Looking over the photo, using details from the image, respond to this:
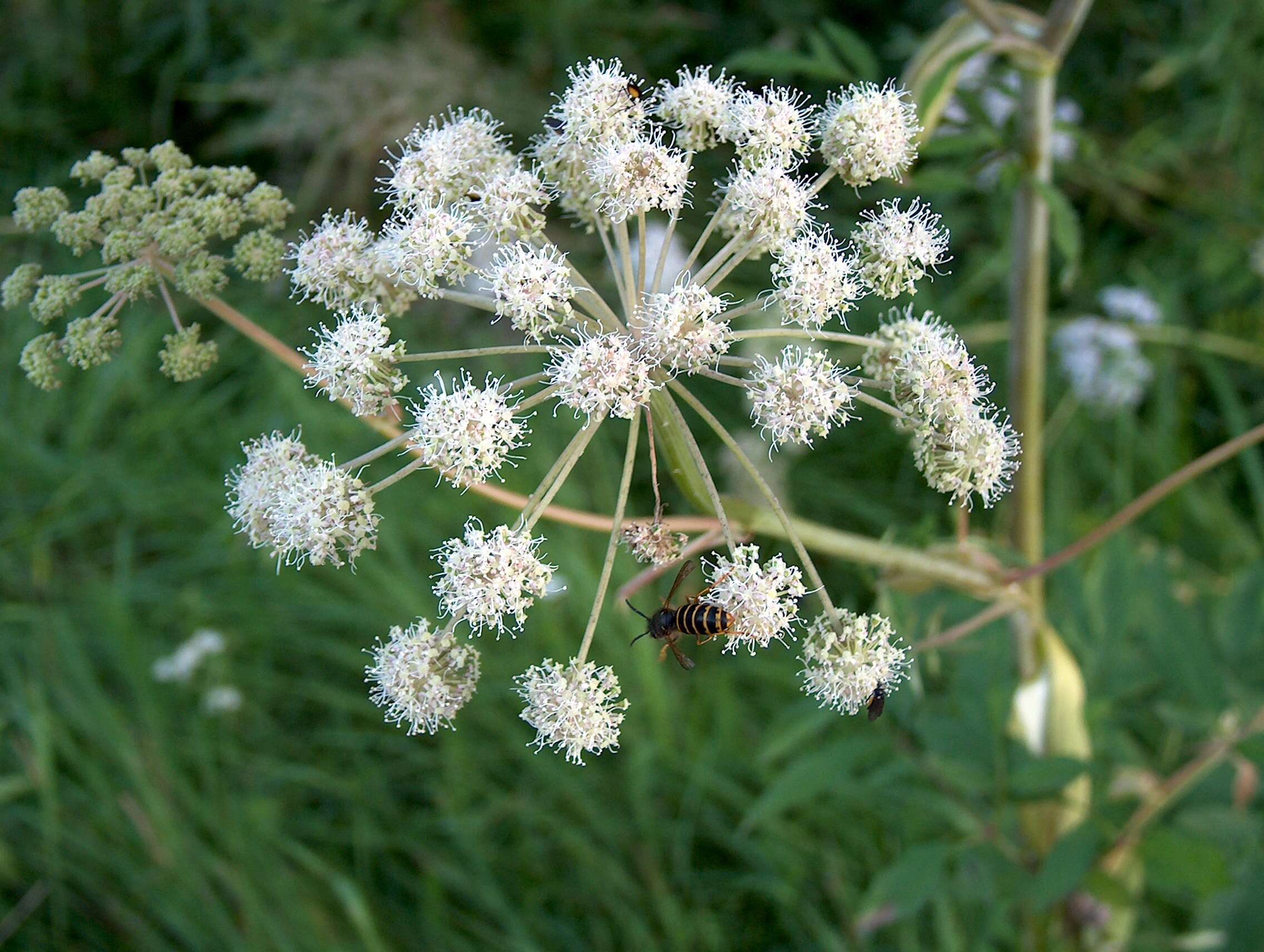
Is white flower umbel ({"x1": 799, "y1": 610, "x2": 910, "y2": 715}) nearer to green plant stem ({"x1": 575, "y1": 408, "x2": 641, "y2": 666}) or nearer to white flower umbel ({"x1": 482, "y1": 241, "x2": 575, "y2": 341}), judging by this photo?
green plant stem ({"x1": 575, "y1": 408, "x2": 641, "y2": 666})

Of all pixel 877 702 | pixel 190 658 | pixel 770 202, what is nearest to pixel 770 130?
pixel 770 202

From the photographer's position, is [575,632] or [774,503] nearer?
[774,503]

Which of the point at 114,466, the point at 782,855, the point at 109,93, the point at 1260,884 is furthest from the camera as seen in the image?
the point at 109,93

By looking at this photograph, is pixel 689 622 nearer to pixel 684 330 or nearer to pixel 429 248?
pixel 684 330

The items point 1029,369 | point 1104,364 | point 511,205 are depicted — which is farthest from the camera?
point 1104,364

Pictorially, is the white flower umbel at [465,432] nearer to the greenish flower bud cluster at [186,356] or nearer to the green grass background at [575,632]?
the greenish flower bud cluster at [186,356]

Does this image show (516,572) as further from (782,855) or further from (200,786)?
(200,786)

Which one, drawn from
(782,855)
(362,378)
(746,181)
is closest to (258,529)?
(362,378)

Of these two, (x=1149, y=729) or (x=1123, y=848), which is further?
(x=1149, y=729)
